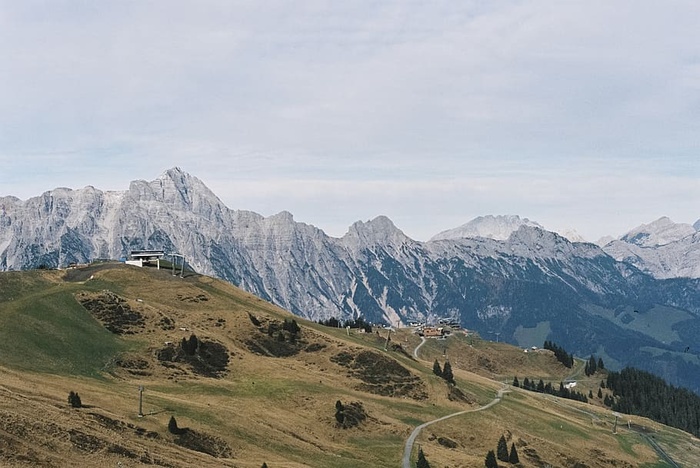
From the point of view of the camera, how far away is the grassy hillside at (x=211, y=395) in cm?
7688

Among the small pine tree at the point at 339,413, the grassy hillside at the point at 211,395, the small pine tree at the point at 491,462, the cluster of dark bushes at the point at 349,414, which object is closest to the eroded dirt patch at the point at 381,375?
the grassy hillside at the point at 211,395

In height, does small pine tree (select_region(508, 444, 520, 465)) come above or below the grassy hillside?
below

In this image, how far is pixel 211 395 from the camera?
400ft

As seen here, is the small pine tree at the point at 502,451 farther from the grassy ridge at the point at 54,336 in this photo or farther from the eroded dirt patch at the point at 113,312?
the eroded dirt patch at the point at 113,312

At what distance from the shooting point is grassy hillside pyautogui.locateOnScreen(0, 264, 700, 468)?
76875 mm

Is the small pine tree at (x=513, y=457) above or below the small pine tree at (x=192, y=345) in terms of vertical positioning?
below

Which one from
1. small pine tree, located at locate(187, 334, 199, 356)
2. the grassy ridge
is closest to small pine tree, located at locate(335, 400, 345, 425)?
small pine tree, located at locate(187, 334, 199, 356)

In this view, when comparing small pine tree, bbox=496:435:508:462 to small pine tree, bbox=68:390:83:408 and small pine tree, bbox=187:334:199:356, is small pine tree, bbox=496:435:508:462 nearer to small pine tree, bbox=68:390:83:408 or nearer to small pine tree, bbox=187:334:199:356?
small pine tree, bbox=187:334:199:356

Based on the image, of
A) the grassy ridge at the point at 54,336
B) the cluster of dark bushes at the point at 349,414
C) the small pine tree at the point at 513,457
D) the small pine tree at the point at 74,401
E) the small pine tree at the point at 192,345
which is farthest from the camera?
the small pine tree at the point at 192,345

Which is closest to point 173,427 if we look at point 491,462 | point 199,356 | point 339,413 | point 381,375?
point 339,413

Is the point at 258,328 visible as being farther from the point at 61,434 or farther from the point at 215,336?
the point at 61,434

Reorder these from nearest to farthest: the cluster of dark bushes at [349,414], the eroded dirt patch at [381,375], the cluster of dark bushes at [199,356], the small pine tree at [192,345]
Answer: the cluster of dark bushes at [349,414] < the cluster of dark bushes at [199,356] < the small pine tree at [192,345] < the eroded dirt patch at [381,375]

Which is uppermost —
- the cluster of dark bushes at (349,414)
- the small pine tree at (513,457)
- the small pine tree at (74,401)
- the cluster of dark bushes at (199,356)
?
the cluster of dark bushes at (199,356)

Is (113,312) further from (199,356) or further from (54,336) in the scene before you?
(199,356)
